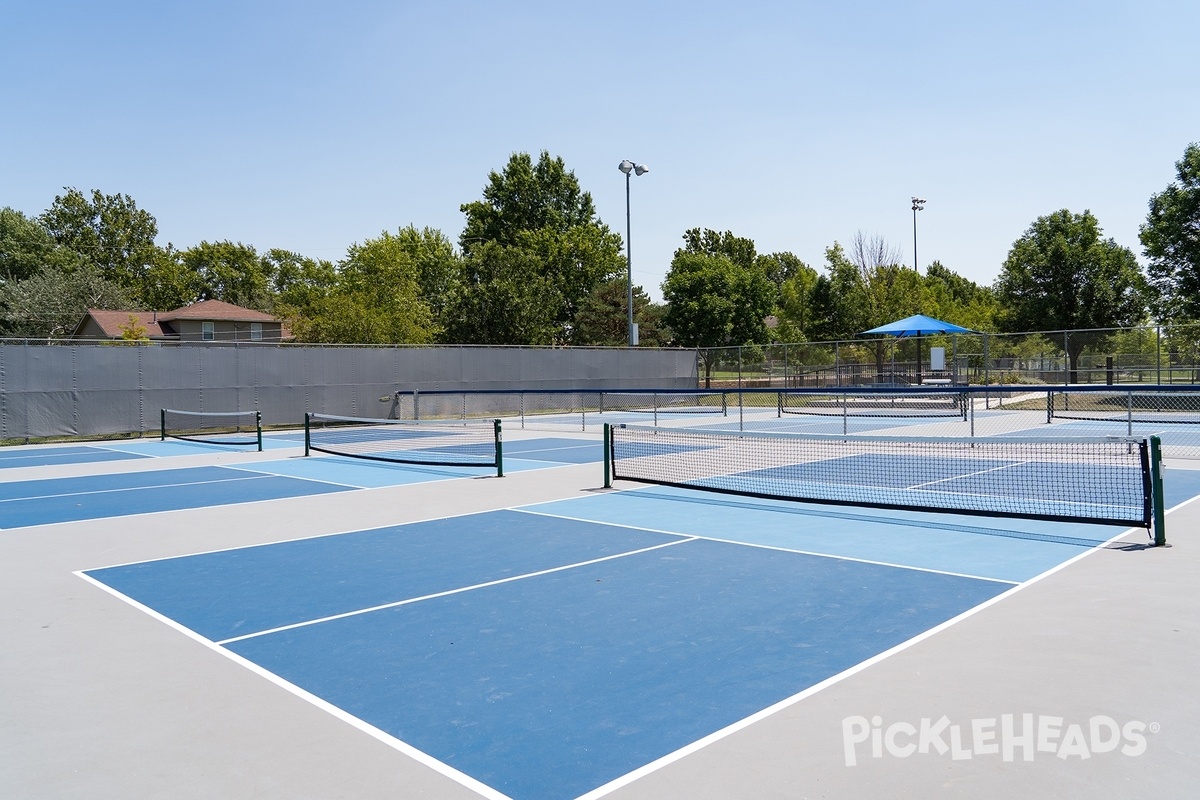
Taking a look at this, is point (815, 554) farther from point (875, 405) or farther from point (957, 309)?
point (957, 309)

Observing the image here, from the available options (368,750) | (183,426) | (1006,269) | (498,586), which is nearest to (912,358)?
(1006,269)

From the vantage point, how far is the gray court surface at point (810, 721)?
12.6 feet

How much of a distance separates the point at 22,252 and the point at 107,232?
14.1m

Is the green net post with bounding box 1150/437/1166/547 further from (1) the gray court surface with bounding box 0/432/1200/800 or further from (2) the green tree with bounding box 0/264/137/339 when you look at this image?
(2) the green tree with bounding box 0/264/137/339

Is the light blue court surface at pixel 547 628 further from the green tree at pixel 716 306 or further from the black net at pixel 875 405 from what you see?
the green tree at pixel 716 306

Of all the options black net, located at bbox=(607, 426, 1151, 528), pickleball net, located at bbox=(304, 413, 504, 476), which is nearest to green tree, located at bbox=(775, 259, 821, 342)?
pickleball net, located at bbox=(304, 413, 504, 476)

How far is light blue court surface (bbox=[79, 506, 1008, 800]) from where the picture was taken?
4445 mm

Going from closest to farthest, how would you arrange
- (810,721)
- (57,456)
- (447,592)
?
(810,721)
(447,592)
(57,456)

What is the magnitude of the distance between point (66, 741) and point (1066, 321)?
47.7 m

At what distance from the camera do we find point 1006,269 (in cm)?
4634

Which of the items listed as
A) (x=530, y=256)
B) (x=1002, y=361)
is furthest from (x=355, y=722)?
(x=530, y=256)

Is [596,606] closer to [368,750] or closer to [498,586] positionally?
[498,586]

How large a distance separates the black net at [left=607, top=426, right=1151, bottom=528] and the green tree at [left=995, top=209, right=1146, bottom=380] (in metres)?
30.2

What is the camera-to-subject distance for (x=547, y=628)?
619cm
